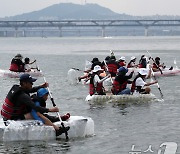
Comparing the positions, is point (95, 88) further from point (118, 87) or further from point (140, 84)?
point (140, 84)

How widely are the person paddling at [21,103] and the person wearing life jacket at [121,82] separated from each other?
25.8 ft

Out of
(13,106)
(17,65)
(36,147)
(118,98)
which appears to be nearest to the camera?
(13,106)

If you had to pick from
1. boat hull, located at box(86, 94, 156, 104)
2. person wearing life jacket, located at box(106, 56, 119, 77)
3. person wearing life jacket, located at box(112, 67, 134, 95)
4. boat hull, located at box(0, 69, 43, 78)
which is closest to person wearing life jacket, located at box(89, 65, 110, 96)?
boat hull, located at box(86, 94, 156, 104)

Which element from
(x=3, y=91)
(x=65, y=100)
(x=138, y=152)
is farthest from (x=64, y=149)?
(x=3, y=91)

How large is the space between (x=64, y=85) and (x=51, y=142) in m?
19.5

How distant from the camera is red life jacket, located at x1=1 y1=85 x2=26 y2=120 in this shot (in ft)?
54.6

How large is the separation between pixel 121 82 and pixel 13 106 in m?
8.88

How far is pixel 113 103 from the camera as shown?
25.2 metres

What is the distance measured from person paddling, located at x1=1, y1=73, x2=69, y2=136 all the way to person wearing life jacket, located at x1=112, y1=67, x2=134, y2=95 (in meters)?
7.87

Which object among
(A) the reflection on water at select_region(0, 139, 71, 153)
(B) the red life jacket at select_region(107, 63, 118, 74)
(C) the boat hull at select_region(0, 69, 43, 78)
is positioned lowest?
(A) the reflection on water at select_region(0, 139, 71, 153)

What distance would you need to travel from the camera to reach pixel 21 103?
1670 cm

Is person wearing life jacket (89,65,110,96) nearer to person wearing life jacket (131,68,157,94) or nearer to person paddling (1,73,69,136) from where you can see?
person wearing life jacket (131,68,157,94)

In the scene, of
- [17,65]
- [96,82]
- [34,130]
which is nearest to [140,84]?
[96,82]

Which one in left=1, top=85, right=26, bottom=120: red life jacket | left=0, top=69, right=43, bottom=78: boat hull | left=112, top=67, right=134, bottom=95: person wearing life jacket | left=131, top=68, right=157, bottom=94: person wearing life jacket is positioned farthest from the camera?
left=0, top=69, right=43, bottom=78: boat hull
